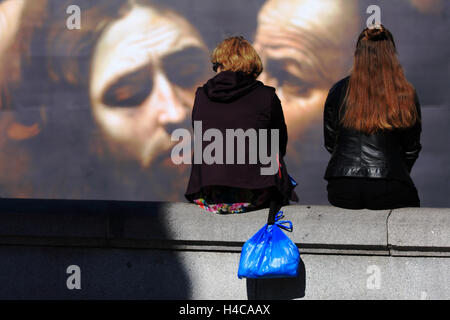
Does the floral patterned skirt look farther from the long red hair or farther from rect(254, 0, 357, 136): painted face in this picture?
rect(254, 0, 357, 136): painted face

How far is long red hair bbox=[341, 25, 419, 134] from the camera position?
→ 4.54 metres

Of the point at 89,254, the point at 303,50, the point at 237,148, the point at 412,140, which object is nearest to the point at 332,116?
the point at 412,140

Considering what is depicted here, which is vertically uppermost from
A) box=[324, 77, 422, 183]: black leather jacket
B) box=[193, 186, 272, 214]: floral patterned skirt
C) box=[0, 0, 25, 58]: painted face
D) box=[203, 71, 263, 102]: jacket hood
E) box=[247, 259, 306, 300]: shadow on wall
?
box=[0, 0, 25, 58]: painted face

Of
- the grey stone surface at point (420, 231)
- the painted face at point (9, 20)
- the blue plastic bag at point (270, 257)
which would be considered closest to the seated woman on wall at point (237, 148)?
the blue plastic bag at point (270, 257)

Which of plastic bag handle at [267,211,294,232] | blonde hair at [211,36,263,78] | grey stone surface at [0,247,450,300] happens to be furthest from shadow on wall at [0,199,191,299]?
blonde hair at [211,36,263,78]

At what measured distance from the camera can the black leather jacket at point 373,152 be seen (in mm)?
4527

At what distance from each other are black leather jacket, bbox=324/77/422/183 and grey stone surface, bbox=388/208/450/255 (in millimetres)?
319

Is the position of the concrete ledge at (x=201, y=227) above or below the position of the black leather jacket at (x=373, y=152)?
below

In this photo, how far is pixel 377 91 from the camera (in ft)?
15.1

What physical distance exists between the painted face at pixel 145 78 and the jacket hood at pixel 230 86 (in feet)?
9.94

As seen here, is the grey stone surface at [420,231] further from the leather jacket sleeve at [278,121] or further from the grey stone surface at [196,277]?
the leather jacket sleeve at [278,121]

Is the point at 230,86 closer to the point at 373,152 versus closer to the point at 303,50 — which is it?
the point at 373,152

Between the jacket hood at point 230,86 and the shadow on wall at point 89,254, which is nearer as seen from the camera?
the shadow on wall at point 89,254

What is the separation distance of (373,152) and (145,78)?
11.9 feet
